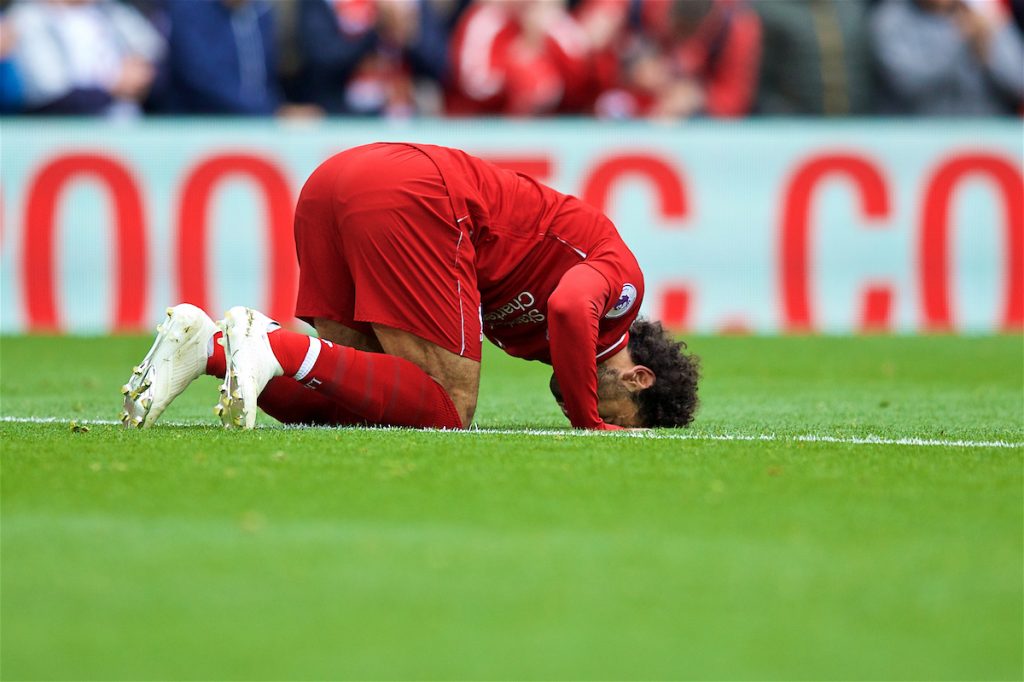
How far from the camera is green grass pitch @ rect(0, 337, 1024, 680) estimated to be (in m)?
3.10

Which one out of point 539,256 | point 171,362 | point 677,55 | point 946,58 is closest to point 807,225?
point 677,55

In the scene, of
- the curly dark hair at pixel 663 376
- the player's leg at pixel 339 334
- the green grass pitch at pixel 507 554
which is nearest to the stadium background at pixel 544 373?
the green grass pitch at pixel 507 554

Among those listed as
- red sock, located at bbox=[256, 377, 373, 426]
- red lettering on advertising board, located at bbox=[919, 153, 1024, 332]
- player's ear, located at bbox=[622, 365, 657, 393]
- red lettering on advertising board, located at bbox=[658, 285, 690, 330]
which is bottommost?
red lettering on advertising board, located at bbox=[658, 285, 690, 330]

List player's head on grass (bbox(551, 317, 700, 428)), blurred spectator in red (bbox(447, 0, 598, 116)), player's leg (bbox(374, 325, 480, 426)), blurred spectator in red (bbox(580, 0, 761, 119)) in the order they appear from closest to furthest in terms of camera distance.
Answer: player's leg (bbox(374, 325, 480, 426)), player's head on grass (bbox(551, 317, 700, 428)), blurred spectator in red (bbox(447, 0, 598, 116)), blurred spectator in red (bbox(580, 0, 761, 119))

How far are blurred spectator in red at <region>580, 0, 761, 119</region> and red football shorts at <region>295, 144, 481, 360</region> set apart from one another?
753 centimetres

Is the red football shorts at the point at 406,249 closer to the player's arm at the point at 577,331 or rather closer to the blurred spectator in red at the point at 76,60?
the player's arm at the point at 577,331

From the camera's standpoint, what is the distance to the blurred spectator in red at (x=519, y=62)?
12883 millimetres

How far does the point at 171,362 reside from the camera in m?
5.56

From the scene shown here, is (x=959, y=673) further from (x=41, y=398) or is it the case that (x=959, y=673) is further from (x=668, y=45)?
(x=668, y=45)

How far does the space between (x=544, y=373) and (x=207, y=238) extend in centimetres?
356

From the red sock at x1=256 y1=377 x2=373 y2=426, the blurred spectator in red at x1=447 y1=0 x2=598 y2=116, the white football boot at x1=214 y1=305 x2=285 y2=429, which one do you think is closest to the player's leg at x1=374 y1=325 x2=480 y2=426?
the red sock at x1=256 y1=377 x2=373 y2=426

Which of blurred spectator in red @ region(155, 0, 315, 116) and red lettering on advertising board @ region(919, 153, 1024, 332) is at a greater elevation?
blurred spectator in red @ region(155, 0, 315, 116)

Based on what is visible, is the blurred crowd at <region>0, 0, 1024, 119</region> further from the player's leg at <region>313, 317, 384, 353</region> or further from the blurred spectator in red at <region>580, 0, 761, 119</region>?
the player's leg at <region>313, 317, 384, 353</region>

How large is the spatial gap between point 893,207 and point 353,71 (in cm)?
450
